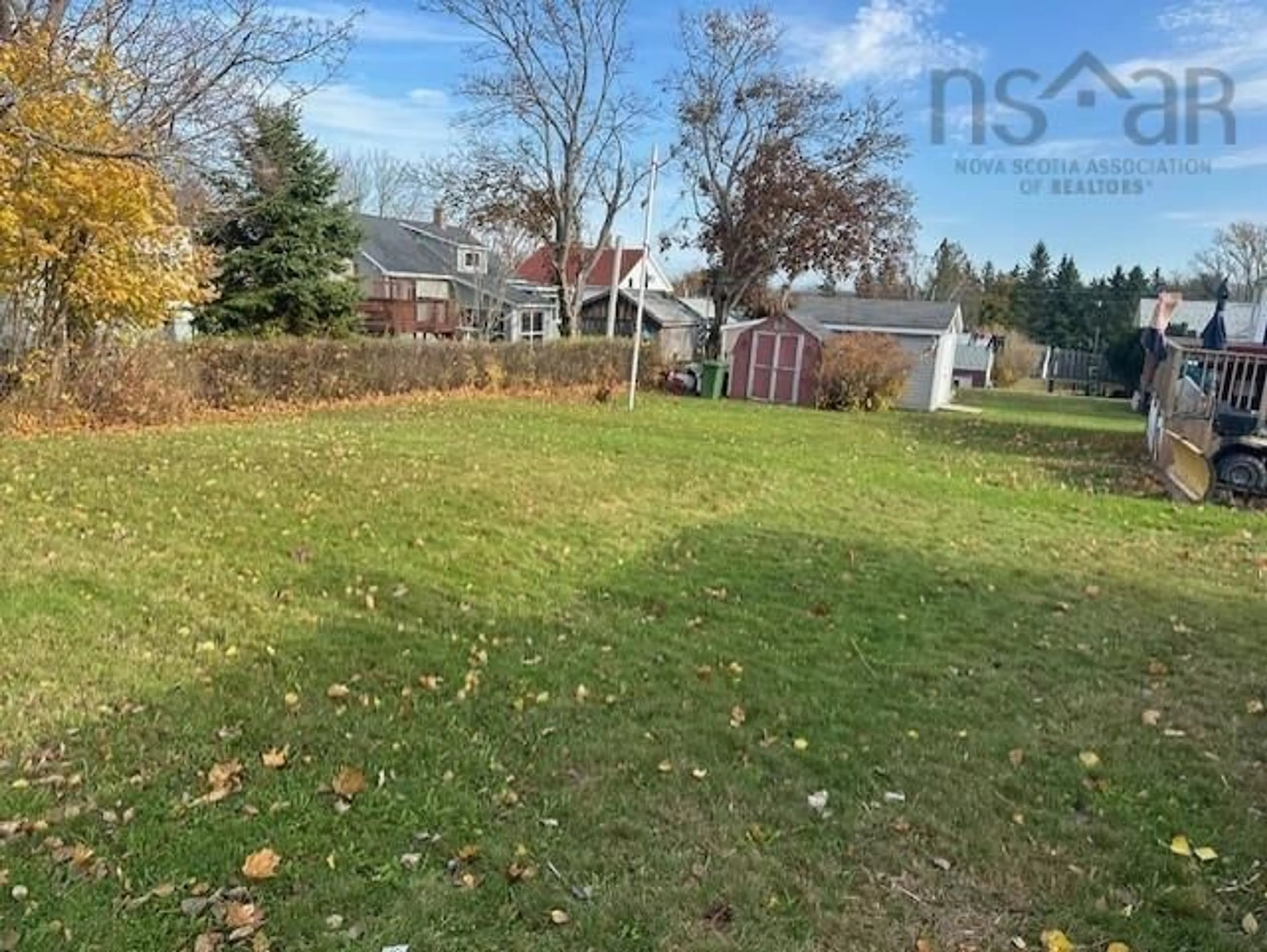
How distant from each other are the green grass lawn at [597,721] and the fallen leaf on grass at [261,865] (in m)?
0.03

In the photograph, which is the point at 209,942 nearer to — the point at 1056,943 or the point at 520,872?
the point at 520,872

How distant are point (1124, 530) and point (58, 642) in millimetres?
8694

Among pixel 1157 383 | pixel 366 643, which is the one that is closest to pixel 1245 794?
pixel 366 643

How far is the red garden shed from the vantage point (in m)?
24.2

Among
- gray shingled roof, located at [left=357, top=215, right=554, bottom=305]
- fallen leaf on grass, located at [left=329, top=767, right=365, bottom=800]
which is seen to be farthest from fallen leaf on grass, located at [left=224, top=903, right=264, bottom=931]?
gray shingled roof, located at [left=357, top=215, right=554, bottom=305]

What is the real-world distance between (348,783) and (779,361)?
876 inches

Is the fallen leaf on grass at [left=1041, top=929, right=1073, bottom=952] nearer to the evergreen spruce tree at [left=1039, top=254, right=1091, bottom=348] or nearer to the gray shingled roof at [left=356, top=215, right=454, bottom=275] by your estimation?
the gray shingled roof at [left=356, top=215, right=454, bottom=275]

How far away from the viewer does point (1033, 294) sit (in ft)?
201

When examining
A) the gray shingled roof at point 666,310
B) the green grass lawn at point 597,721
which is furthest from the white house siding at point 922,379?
the green grass lawn at point 597,721

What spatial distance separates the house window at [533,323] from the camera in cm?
4409

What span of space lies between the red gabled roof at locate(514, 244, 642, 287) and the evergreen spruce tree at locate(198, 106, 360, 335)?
8.26 m

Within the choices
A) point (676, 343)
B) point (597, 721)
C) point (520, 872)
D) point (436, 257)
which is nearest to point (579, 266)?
point (676, 343)

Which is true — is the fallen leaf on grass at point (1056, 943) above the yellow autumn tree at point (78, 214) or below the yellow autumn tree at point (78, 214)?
below

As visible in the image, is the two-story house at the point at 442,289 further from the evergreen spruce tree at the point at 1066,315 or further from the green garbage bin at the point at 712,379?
the evergreen spruce tree at the point at 1066,315
